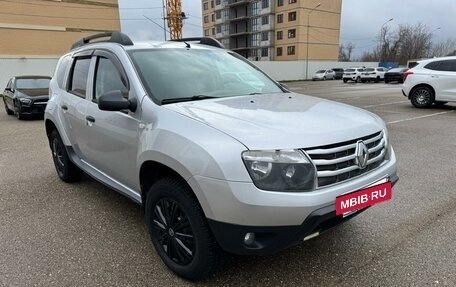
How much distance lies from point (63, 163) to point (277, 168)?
3.69 metres

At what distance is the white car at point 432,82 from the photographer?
11750mm

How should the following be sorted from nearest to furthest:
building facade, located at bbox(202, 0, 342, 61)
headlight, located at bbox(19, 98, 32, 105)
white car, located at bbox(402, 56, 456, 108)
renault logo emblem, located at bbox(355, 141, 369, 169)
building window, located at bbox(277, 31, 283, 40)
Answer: renault logo emblem, located at bbox(355, 141, 369, 169) → headlight, located at bbox(19, 98, 32, 105) → white car, located at bbox(402, 56, 456, 108) → building facade, located at bbox(202, 0, 342, 61) → building window, located at bbox(277, 31, 283, 40)

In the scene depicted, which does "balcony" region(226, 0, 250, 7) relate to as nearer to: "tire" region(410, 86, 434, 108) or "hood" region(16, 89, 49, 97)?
"tire" region(410, 86, 434, 108)

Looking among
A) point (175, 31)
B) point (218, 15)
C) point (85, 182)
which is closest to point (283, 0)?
point (218, 15)

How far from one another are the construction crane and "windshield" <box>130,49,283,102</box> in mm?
49679

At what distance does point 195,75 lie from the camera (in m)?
3.44

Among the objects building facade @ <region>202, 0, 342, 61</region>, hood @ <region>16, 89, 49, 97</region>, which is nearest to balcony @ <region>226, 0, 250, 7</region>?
building facade @ <region>202, 0, 342, 61</region>

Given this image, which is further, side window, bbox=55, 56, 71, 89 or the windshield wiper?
side window, bbox=55, 56, 71, 89

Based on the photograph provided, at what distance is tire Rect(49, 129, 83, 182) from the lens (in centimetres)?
479

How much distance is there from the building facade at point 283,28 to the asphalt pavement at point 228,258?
6004 cm

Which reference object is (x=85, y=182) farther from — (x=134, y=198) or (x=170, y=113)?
(x=170, y=113)

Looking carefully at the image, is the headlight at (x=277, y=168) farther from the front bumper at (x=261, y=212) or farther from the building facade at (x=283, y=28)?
the building facade at (x=283, y=28)

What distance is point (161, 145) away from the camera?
102 inches

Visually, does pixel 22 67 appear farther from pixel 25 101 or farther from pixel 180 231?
pixel 180 231
